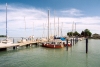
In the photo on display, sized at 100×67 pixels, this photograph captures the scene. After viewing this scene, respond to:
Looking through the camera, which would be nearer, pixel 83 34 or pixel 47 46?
pixel 47 46

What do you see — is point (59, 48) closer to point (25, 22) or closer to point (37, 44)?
point (37, 44)

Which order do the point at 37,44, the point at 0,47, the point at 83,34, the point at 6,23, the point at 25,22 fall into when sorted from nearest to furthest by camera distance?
1. the point at 0,47
2. the point at 6,23
3. the point at 37,44
4. the point at 25,22
5. the point at 83,34

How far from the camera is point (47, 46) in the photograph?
147 feet

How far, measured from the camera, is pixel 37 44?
54531mm

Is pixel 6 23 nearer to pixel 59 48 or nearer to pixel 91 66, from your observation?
pixel 59 48

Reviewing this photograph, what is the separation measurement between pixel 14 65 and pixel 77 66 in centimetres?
962

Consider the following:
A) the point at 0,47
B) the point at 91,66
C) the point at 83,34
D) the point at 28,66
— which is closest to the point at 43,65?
the point at 28,66

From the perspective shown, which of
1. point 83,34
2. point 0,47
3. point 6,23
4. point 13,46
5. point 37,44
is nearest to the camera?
point 0,47

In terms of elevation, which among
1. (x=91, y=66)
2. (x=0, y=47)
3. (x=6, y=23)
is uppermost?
(x=6, y=23)

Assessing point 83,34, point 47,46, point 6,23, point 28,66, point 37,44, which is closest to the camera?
point 28,66

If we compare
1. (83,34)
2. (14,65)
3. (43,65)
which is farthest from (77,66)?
(83,34)

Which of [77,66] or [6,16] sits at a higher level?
[6,16]

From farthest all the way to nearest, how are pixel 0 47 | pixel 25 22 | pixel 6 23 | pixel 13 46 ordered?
pixel 25 22 < pixel 6 23 < pixel 13 46 < pixel 0 47

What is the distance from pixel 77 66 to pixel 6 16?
28.7 metres
